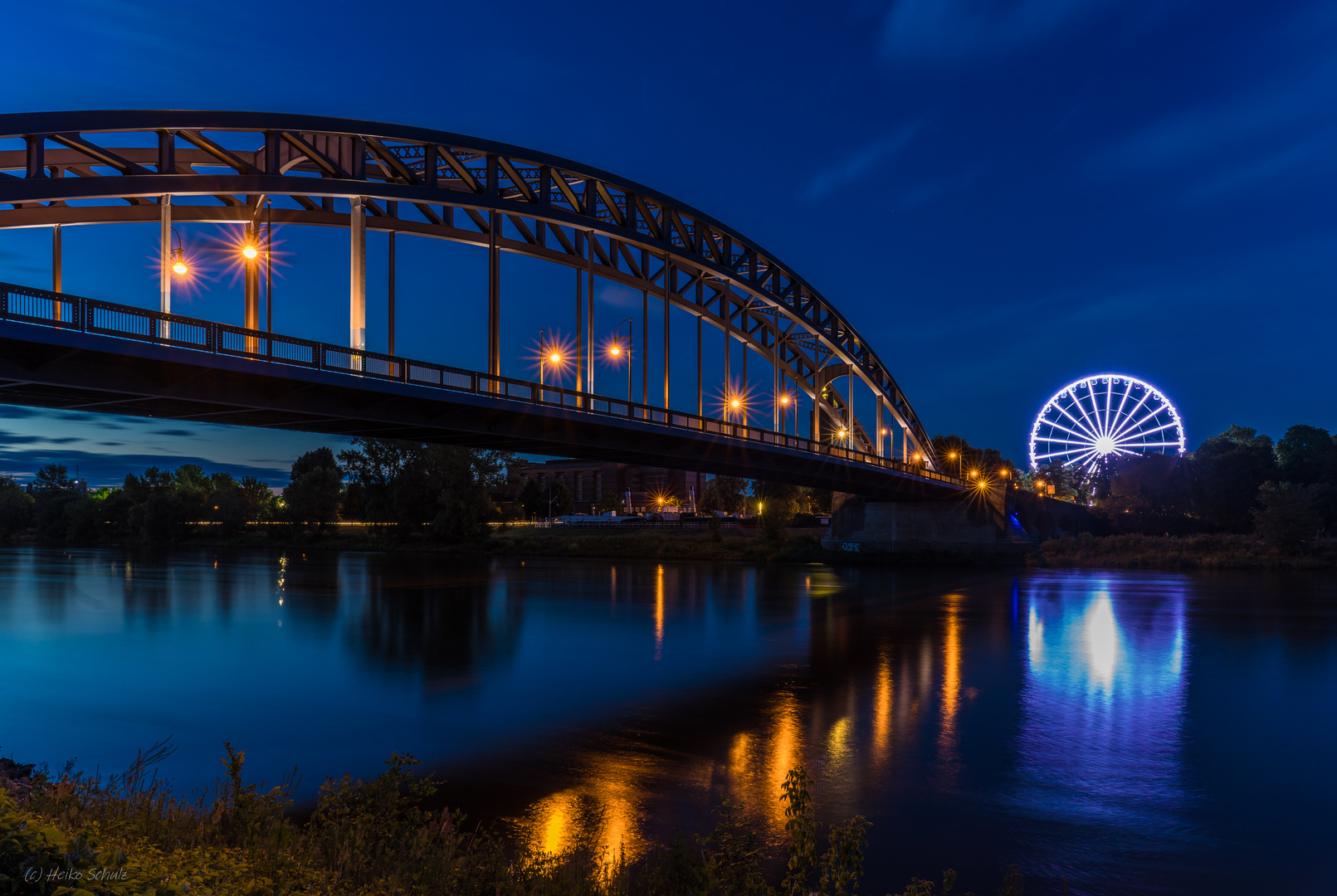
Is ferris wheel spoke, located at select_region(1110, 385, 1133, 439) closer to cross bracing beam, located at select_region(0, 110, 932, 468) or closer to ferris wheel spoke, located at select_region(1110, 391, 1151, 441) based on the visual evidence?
ferris wheel spoke, located at select_region(1110, 391, 1151, 441)

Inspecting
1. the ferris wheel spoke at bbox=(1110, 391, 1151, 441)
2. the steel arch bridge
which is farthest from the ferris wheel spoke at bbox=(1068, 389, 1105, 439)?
the steel arch bridge

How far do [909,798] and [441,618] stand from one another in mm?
25762

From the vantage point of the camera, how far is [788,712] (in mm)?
17734

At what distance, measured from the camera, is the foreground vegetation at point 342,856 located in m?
4.18

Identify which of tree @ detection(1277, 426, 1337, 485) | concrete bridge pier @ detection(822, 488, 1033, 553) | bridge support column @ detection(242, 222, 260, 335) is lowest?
concrete bridge pier @ detection(822, 488, 1033, 553)

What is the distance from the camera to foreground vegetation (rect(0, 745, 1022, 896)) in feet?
13.7

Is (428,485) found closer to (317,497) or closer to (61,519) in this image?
(317,497)

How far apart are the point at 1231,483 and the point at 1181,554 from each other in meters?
27.4

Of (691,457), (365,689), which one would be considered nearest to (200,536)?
(691,457)

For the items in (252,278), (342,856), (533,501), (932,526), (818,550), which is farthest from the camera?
(533,501)

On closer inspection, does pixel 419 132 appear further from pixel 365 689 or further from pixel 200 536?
pixel 200 536

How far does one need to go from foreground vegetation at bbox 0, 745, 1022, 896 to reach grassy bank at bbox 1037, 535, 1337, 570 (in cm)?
6237

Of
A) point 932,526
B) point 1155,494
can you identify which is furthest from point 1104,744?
point 1155,494

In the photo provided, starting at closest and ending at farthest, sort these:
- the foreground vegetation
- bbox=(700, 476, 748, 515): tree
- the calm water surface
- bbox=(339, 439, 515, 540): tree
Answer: the foreground vegetation < the calm water surface < bbox=(339, 439, 515, 540): tree < bbox=(700, 476, 748, 515): tree
